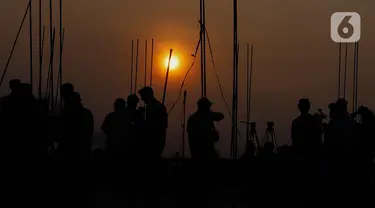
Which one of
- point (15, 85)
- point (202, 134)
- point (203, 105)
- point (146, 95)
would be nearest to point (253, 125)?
point (203, 105)

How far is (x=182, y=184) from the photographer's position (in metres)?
10.3

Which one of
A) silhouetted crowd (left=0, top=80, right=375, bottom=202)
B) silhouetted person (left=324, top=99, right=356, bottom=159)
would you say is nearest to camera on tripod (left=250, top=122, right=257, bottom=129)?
silhouetted crowd (left=0, top=80, right=375, bottom=202)

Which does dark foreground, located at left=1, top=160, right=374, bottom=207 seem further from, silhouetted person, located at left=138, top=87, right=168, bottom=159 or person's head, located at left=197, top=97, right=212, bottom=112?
person's head, located at left=197, top=97, right=212, bottom=112

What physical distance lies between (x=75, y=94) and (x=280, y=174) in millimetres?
3301

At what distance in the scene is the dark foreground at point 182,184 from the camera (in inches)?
348

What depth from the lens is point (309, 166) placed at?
33.3 feet

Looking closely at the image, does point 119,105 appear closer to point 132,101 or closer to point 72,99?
point 132,101

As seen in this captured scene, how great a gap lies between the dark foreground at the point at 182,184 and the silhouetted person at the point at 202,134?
168 millimetres

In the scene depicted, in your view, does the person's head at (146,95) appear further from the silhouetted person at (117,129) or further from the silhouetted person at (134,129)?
the silhouetted person at (117,129)

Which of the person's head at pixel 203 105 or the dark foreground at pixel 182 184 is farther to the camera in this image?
the person's head at pixel 203 105

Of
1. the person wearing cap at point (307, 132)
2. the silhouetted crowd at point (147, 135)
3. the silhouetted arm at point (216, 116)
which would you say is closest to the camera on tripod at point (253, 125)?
the silhouetted crowd at point (147, 135)

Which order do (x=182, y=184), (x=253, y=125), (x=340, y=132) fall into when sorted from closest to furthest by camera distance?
(x=340, y=132) → (x=182, y=184) → (x=253, y=125)

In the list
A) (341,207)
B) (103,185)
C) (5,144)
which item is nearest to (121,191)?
(103,185)

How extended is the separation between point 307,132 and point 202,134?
4.90 feet
